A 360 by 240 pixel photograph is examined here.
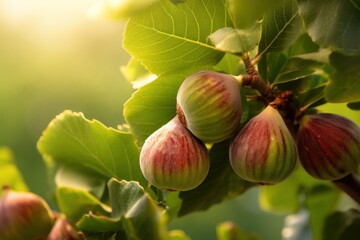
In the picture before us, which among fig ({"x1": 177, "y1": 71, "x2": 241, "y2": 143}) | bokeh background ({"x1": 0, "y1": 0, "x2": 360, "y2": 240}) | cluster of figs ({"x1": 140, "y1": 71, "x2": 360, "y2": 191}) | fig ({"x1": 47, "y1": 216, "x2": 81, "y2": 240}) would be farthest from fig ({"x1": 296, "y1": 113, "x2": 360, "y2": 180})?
bokeh background ({"x1": 0, "y1": 0, "x2": 360, "y2": 240})

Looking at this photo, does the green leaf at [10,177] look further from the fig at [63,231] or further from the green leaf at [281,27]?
the green leaf at [281,27]

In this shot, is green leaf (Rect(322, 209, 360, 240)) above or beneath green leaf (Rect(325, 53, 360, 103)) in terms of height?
beneath

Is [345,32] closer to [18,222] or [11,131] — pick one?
[18,222]

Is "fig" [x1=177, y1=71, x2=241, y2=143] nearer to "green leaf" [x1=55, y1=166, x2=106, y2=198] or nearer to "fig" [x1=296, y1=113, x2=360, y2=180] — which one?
"fig" [x1=296, y1=113, x2=360, y2=180]

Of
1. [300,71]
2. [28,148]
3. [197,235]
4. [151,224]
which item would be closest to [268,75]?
[300,71]

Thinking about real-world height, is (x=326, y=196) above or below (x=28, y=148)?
above

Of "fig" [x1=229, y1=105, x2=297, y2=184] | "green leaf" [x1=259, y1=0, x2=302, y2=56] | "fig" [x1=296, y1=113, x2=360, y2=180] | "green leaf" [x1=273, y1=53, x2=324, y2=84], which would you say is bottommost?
"fig" [x1=296, y1=113, x2=360, y2=180]
